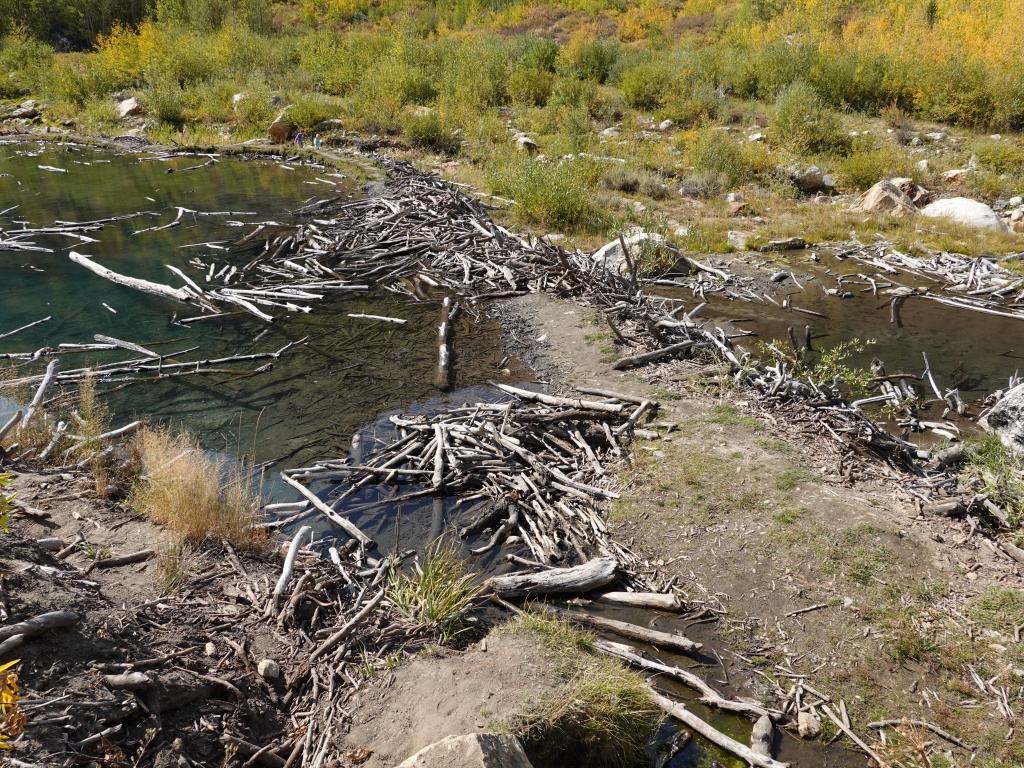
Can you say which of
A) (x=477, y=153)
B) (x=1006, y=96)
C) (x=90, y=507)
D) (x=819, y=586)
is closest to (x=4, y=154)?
(x=477, y=153)

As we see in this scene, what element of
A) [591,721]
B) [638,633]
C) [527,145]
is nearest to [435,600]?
[591,721]

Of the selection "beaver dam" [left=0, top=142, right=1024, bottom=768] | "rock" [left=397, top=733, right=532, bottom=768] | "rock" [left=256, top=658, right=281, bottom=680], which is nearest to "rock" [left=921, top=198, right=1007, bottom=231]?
"beaver dam" [left=0, top=142, right=1024, bottom=768]

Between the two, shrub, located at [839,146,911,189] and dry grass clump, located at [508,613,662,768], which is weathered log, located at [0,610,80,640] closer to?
dry grass clump, located at [508,613,662,768]

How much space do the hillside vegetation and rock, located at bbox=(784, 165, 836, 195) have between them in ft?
1.16

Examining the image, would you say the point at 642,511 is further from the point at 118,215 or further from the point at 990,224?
the point at 118,215

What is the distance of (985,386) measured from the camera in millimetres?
9664

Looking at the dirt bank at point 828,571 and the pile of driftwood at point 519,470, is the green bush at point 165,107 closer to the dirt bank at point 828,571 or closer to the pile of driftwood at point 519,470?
the pile of driftwood at point 519,470

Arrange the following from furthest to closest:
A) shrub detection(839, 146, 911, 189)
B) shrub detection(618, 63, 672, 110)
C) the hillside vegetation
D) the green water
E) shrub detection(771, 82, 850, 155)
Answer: shrub detection(618, 63, 672, 110) → shrub detection(771, 82, 850, 155) → the hillside vegetation → shrub detection(839, 146, 911, 189) → the green water

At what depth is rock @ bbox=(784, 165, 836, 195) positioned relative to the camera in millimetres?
18428

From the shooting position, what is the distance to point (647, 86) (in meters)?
26.3

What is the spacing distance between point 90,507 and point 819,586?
656 cm

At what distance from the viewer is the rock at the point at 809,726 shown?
4539 mm

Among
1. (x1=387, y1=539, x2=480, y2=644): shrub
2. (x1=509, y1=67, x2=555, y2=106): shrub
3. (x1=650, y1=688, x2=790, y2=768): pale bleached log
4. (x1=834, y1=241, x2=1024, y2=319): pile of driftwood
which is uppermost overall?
(x1=509, y1=67, x2=555, y2=106): shrub

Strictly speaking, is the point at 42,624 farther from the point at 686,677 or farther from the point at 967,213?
the point at 967,213
